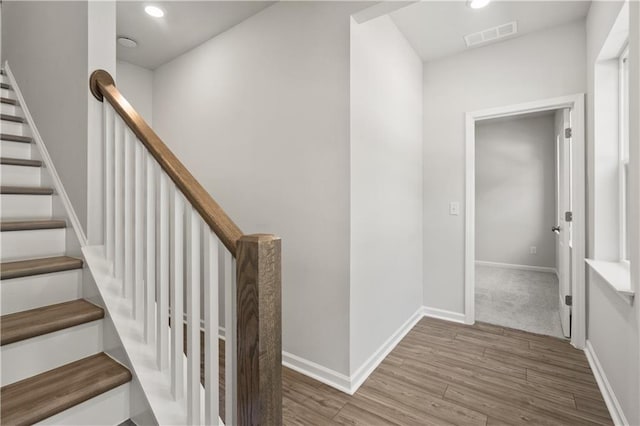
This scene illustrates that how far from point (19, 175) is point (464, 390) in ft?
10.1

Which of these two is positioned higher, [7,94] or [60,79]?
[7,94]

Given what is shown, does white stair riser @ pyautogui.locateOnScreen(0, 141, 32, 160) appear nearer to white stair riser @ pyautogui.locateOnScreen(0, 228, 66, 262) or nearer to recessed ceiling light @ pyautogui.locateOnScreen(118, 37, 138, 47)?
white stair riser @ pyautogui.locateOnScreen(0, 228, 66, 262)

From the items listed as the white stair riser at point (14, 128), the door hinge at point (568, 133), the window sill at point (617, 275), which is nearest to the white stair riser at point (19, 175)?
the white stair riser at point (14, 128)

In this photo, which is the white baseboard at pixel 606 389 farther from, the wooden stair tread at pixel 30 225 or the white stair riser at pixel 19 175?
Answer: the white stair riser at pixel 19 175

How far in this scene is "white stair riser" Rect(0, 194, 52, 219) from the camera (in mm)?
1597

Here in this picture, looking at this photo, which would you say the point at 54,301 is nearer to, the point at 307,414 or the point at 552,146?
the point at 307,414

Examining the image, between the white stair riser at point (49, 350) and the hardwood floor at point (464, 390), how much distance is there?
109cm

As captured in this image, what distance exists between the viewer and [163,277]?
3.85 ft

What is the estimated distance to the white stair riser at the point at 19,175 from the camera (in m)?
1.73

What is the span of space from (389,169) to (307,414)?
187 cm

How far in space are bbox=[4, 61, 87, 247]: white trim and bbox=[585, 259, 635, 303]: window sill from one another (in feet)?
9.01

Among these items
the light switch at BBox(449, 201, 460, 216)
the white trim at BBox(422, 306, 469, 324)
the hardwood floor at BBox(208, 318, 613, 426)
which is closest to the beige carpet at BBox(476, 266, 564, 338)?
the white trim at BBox(422, 306, 469, 324)

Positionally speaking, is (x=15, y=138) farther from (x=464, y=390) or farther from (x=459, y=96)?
(x=459, y=96)

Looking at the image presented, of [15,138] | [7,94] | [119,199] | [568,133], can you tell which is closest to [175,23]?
[7,94]
